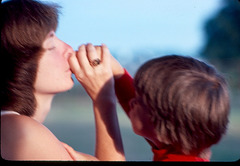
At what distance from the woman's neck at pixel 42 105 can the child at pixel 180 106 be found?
265 millimetres

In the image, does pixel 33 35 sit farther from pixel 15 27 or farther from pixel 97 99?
pixel 97 99

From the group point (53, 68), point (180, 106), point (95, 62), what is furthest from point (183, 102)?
point (53, 68)

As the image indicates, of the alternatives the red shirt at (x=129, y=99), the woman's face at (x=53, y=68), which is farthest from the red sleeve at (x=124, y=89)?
the woman's face at (x=53, y=68)

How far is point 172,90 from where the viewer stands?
0.76 meters

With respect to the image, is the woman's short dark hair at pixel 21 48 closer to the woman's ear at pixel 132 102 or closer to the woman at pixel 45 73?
the woman at pixel 45 73

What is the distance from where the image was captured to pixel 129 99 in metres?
0.88

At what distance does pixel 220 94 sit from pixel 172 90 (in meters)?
0.13

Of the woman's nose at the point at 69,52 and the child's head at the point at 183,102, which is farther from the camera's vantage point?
the woman's nose at the point at 69,52

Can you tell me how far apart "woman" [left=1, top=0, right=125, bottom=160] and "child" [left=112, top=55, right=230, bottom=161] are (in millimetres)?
99

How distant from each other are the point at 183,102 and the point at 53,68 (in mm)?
371

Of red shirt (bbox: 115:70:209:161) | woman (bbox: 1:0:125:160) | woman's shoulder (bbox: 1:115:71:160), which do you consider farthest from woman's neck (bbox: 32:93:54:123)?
red shirt (bbox: 115:70:209:161)

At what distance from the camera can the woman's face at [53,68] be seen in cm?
84

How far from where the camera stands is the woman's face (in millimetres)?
838

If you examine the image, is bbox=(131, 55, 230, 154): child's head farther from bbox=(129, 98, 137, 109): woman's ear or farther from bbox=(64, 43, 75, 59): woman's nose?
bbox=(64, 43, 75, 59): woman's nose
